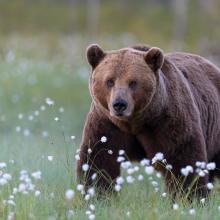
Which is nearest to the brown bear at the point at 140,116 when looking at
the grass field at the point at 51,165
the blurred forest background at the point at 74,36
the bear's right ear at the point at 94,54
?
the bear's right ear at the point at 94,54

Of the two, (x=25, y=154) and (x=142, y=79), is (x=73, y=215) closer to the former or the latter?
(x=142, y=79)

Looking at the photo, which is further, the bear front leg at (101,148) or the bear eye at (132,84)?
the bear front leg at (101,148)

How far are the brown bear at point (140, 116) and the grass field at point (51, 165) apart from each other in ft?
0.68

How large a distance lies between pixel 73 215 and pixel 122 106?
992 mm

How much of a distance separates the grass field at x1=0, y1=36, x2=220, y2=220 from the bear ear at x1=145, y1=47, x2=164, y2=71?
2.81ft

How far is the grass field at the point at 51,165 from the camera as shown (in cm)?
527

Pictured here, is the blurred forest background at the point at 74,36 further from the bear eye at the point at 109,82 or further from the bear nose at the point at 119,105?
the bear nose at the point at 119,105

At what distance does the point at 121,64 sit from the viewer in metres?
6.11

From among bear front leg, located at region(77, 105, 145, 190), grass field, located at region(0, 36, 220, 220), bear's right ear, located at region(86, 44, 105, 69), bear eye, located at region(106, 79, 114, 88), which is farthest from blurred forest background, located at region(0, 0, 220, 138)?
bear eye, located at region(106, 79, 114, 88)

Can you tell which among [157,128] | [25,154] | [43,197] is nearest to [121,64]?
[157,128]

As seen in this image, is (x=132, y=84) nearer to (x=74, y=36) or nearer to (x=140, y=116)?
(x=140, y=116)

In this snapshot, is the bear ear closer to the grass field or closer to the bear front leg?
the bear front leg

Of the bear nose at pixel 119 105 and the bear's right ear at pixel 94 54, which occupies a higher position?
the bear's right ear at pixel 94 54

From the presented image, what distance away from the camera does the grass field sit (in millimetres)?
5273
